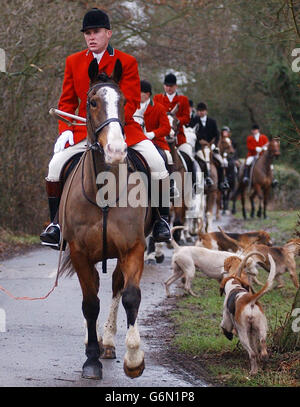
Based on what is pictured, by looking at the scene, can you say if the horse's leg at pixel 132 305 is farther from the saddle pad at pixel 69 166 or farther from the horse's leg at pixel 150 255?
the horse's leg at pixel 150 255

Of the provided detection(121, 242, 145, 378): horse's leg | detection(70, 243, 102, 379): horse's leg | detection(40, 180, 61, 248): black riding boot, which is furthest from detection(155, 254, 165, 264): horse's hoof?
detection(121, 242, 145, 378): horse's leg

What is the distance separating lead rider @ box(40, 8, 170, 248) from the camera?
23.9 ft

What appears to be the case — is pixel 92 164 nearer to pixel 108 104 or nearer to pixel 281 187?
pixel 108 104

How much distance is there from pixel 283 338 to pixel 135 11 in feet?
43.7

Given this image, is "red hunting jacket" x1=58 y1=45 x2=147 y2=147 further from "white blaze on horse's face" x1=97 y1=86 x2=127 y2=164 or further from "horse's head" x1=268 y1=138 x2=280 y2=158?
"horse's head" x1=268 y1=138 x2=280 y2=158

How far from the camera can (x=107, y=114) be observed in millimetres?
6406

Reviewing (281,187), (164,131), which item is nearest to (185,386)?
(164,131)

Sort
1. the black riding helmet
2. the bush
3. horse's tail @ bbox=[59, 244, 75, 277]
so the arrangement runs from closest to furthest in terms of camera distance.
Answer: the black riding helmet → horse's tail @ bbox=[59, 244, 75, 277] → the bush

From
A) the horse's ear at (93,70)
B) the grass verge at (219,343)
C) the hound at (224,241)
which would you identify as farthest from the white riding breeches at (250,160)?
the horse's ear at (93,70)

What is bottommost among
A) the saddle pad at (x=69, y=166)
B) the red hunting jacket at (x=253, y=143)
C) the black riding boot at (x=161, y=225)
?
the black riding boot at (x=161, y=225)

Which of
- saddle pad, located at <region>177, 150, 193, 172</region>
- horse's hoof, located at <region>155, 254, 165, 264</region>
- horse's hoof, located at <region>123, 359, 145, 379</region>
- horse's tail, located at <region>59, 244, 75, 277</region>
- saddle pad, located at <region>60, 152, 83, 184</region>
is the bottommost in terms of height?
horse's hoof, located at <region>123, 359, 145, 379</region>

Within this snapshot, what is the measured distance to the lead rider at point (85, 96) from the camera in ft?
23.9

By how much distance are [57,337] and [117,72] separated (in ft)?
8.70
